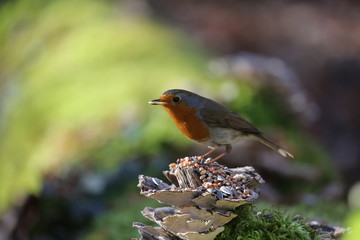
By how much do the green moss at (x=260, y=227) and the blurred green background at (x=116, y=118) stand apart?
26 centimetres

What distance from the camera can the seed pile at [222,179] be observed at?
2.26 meters

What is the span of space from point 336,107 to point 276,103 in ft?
13.4

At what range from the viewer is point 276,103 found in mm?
5387

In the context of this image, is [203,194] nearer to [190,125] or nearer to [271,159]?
[190,125]

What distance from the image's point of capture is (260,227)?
2.38 metres

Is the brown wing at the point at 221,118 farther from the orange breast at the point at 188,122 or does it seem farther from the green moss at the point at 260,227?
the green moss at the point at 260,227

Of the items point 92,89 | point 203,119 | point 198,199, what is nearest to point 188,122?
point 203,119

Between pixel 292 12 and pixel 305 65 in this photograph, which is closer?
pixel 305 65

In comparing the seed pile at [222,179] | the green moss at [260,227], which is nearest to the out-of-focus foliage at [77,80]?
the seed pile at [222,179]

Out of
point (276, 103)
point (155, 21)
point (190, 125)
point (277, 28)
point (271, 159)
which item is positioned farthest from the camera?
point (277, 28)

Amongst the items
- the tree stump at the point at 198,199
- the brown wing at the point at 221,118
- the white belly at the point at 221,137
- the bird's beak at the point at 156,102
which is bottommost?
the tree stump at the point at 198,199

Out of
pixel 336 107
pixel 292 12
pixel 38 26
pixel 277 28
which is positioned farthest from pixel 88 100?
pixel 292 12

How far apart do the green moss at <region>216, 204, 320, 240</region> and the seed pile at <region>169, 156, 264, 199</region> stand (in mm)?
114

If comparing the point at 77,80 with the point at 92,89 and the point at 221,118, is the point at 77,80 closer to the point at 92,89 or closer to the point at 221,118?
the point at 92,89
